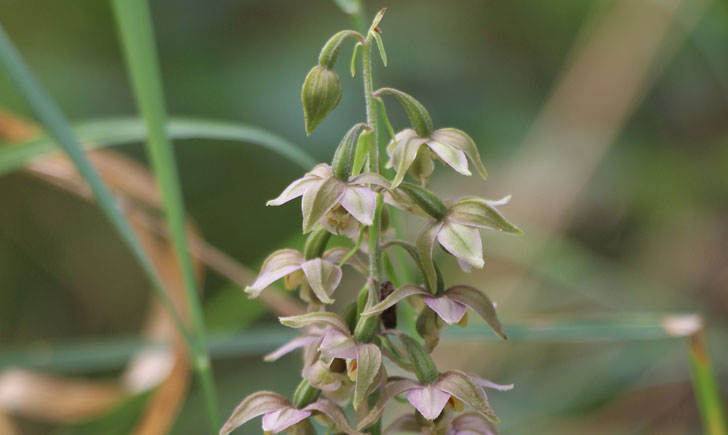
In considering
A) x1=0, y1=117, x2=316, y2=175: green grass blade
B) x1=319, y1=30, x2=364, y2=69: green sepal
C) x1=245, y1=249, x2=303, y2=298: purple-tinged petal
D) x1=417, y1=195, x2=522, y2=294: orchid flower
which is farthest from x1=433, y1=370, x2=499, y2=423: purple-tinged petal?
x1=0, y1=117, x2=316, y2=175: green grass blade

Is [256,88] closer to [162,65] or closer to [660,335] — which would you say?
[162,65]

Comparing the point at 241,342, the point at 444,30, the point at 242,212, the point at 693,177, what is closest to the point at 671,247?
the point at 693,177

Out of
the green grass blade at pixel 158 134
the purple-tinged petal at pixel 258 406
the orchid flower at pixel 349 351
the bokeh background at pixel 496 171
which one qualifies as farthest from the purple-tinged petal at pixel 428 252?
the bokeh background at pixel 496 171

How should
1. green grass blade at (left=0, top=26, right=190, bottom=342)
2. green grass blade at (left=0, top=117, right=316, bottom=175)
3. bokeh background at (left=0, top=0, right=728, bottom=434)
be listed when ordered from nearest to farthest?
1. green grass blade at (left=0, top=26, right=190, bottom=342)
2. green grass blade at (left=0, top=117, right=316, bottom=175)
3. bokeh background at (left=0, top=0, right=728, bottom=434)

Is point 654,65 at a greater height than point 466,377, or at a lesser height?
greater

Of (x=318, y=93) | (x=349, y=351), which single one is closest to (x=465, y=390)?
(x=349, y=351)

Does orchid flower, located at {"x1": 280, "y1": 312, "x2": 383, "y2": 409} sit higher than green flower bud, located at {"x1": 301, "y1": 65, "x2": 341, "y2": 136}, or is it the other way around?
green flower bud, located at {"x1": 301, "y1": 65, "x2": 341, "y2": 136}

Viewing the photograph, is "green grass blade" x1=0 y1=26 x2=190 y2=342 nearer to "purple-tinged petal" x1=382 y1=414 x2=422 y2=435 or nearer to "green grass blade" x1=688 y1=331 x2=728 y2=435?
"purple-tinged petal" x1=382 y1=414 x2=422 y2=435
